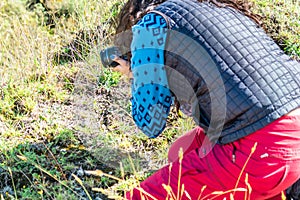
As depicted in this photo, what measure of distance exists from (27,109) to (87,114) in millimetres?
405

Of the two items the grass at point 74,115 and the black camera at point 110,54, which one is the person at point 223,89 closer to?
the black camera at point 110,54

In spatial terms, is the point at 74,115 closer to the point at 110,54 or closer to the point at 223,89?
the point at 110,54

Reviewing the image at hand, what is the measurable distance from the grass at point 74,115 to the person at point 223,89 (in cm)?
70

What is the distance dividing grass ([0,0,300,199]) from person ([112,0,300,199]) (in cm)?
70

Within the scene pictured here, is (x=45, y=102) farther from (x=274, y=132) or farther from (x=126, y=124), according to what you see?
(x=274, y=132)

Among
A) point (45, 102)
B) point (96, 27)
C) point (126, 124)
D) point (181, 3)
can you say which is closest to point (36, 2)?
point (96, 27)

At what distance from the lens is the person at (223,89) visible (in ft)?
6.56

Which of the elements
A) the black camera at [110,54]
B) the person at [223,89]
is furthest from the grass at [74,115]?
the person at [223,89]

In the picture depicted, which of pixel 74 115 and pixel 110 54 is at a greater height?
pixel 110 54

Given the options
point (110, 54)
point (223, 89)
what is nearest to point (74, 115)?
point (110, 54)

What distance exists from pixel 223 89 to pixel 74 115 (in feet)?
5.59

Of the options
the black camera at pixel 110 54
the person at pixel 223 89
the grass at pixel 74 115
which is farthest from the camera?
the grass at pixel 74 115

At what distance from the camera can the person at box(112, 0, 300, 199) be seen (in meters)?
2.00

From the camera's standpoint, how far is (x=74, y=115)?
3.51 metres
